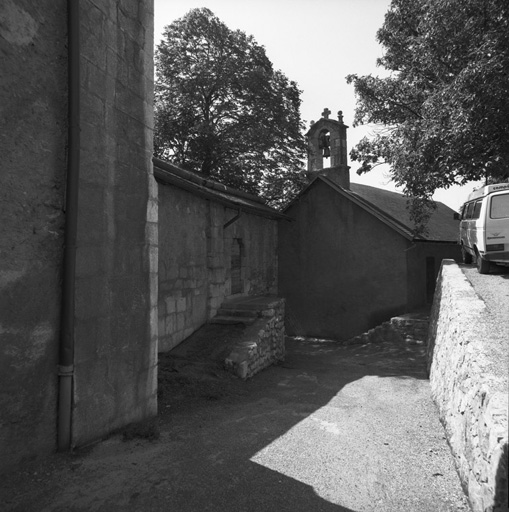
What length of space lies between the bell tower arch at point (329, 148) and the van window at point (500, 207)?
7923 mm

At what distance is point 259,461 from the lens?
3.92 metres

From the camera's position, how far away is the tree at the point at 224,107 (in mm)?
16188

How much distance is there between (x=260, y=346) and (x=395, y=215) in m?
9.59

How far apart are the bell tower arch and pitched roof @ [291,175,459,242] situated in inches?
39.2

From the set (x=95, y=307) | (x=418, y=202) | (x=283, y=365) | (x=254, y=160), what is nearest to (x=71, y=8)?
(x=95, y=307)

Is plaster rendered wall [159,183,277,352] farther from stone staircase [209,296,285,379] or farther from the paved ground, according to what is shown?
the paved ground

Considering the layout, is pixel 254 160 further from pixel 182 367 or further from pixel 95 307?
pixel 95 307

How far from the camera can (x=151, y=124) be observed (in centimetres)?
498

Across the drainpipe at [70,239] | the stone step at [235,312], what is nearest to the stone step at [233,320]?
the stone step at [235,312]

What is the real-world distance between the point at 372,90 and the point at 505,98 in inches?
218

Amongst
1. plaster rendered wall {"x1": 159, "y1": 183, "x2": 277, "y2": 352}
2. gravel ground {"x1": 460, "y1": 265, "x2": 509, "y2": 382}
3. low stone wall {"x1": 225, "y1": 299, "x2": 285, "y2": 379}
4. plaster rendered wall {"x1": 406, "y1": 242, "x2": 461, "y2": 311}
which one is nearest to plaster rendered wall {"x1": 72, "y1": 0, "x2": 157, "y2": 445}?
low stone wall {"x1": 225, "y1": 299, "x2": 285, "y2": 379}

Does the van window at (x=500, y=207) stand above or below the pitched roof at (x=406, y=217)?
below

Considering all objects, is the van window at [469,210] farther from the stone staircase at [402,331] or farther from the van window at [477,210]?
the stone staircase at [402,331]

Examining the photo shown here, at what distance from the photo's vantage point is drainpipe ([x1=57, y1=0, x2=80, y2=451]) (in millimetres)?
3570
